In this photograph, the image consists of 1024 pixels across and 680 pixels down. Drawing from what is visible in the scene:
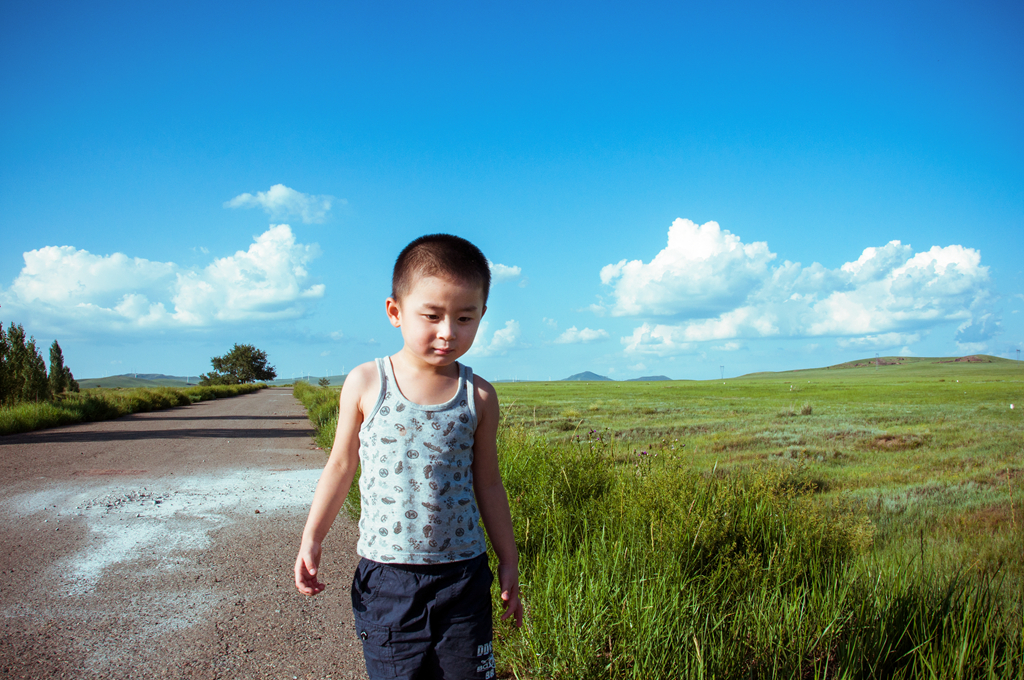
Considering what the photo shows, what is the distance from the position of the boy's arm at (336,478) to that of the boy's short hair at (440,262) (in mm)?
287

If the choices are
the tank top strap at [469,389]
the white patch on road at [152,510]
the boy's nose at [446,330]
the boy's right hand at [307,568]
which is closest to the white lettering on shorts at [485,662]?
the boy's right hand at [307,568]

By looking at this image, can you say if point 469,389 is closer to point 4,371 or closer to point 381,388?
point 381,388

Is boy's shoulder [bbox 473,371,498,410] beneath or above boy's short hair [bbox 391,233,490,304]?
beneath

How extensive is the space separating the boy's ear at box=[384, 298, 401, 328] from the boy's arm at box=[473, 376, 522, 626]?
290mm

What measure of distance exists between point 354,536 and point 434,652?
351cm

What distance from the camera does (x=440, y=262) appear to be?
64.0 inches

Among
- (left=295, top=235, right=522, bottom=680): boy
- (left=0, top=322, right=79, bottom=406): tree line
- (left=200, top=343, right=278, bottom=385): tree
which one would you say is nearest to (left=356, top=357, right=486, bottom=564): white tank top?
(left=295, top=235, right=522, bottom=680): boy

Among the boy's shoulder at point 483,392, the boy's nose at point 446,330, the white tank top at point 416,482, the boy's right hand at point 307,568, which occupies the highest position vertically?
the boy's nose at point 446,330

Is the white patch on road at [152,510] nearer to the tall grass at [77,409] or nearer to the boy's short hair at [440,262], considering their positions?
the boy's short hair at [440,262]

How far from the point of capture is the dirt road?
283 cm

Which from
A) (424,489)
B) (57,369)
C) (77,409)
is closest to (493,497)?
(424,489)

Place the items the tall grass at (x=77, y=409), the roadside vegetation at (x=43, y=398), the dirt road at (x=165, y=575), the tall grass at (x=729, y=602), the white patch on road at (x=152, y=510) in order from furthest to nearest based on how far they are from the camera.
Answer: the roadside vegetation at (x=43, y=398) < the tall grass at (x=77, y=409) < the white patch on road at (x=152, y=510) < the dirt road at (x=165, y=575) < the tall grass at (x=729, y=602)

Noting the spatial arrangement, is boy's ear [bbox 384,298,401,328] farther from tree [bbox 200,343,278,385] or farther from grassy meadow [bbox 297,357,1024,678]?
tree [bbox 200,343,278,385]

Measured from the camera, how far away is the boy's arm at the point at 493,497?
170 cm
